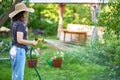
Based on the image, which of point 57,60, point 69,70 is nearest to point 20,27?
point 69,70

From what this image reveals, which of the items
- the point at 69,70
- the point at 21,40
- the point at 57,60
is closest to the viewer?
the point at 21,40

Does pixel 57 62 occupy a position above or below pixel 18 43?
below

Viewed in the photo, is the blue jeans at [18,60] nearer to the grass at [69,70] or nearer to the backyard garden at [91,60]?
the backyard garden at [91,60]

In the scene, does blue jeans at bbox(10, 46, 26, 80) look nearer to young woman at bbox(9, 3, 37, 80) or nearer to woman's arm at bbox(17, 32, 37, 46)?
young woman at bbox(9, 3, 37, 80)

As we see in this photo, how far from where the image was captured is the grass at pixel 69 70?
24.9 feet

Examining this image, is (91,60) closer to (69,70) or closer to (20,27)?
(69,70)

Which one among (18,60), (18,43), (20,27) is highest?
(20,27)

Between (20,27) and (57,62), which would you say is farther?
(57,62)

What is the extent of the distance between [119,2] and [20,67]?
2.42 metres

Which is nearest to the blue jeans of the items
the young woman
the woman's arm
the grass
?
the young woman

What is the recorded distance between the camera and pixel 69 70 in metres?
8.69

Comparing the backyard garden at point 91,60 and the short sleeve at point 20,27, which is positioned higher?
the short sleeve at point 20,27

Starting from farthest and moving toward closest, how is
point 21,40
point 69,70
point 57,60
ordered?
1. point 57,60
2. point 69,70
3. point 21,40

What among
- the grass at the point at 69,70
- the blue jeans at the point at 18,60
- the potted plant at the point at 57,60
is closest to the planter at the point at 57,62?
the potted plant at the point at 57,60
